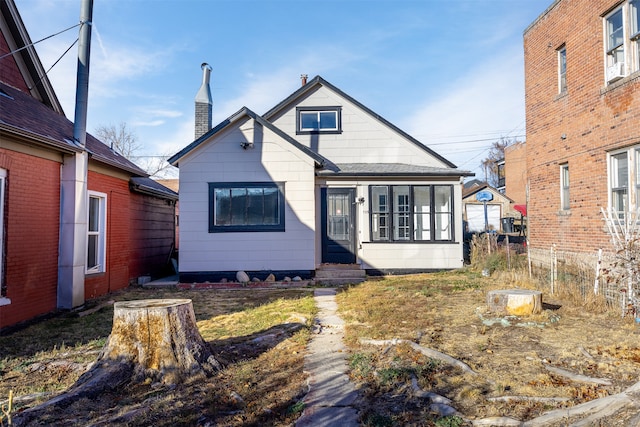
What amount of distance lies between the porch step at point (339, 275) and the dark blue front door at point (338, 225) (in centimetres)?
81

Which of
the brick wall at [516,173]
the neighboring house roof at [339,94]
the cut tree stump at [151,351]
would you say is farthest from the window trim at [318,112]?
the brick wall at [516,173]

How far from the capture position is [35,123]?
759 cm

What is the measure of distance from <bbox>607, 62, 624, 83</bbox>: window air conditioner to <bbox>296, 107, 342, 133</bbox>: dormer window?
7.11 metres

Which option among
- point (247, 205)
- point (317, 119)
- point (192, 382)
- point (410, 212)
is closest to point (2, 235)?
point (192, 382)

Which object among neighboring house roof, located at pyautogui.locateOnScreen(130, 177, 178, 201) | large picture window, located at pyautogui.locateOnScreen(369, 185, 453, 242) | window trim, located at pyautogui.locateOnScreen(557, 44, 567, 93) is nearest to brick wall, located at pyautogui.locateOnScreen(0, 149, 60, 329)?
neighboring house roof, located at pyautogui.locateOnScreen(130, 177, 178, 201)

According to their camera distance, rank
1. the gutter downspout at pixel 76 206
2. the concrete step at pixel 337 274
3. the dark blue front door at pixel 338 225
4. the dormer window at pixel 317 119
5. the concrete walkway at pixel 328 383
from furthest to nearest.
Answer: the dormer window at pixel 317 119
the dark blue front door at pixel 338 225
the concrete step at pixel 337 274
the gutter downspout at pixel 76 206
the concrete walkway at pixel 328 383

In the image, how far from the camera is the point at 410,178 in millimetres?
12461

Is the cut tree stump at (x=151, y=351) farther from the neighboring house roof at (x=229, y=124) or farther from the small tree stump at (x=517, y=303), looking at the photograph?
the neighboring house roof at (x=229, y=124)

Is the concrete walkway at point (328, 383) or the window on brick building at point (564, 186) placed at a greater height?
the window on brick building at point (564, 186)

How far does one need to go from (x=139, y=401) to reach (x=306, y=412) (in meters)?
1.46

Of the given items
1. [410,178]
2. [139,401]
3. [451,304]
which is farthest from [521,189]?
[139,401]

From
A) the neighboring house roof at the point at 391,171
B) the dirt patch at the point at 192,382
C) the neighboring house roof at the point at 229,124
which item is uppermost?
the neighboring house roof at the point at 229,124

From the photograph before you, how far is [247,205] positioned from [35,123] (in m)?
4.98

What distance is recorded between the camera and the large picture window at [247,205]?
11.2 metres
